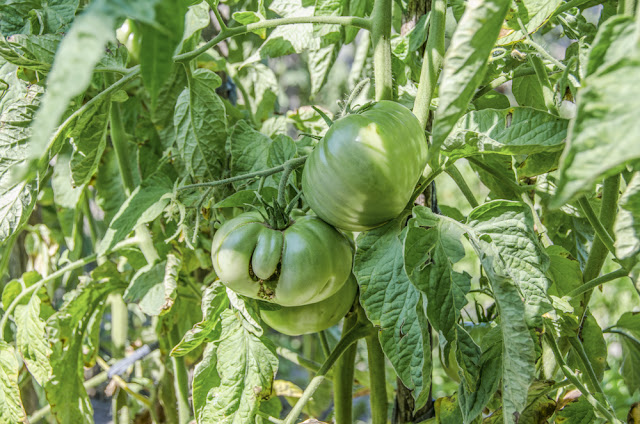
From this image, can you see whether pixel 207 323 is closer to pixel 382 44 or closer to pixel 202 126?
pixel 202 126

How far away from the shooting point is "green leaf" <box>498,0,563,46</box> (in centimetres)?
44

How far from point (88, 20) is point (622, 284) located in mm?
1614

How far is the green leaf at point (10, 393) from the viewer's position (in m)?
0.70

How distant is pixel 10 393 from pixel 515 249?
67 cm

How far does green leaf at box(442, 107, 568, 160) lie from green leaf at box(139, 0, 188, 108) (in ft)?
0.87

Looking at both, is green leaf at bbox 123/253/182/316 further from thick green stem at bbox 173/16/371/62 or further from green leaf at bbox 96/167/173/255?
thick green stem at bbox 173/16/371/62

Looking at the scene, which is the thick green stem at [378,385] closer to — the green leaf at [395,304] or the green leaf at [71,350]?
the green leaf at [395,304]

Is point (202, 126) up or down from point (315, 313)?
up

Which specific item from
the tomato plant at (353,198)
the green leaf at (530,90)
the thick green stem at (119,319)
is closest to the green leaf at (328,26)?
the tomato plant at (353,198)

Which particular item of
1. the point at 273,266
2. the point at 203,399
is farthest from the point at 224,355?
the point at 273,266

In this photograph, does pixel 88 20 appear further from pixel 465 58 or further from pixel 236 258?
pixel 236 258

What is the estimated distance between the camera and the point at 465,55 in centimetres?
26

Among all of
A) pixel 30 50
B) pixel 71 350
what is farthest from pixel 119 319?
pixel 30 50

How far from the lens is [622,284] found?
1484mm
